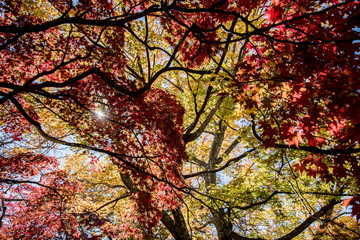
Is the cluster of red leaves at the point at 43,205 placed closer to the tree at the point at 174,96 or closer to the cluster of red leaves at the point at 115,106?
the tree at the point at 174,96

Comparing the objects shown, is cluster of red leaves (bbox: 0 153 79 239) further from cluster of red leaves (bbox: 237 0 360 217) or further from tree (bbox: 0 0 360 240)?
cluster of red leaves (bbox: 237 0 360 217)

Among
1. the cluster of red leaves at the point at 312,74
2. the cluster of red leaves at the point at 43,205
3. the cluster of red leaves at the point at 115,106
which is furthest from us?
the cluster of red leaves at the point at 43,205

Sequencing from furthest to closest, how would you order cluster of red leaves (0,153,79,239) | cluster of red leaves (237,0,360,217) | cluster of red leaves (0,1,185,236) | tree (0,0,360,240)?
cluster of red leaves (0,153,79,239), cluster of red leaves (0,1,185,236), tree (0,0,360,240), cluster of red leaves (237,0,360,217)

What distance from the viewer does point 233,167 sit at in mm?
10672

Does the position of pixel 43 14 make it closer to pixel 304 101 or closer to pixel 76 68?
pixel 76 68

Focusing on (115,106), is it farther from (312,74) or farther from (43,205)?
(43,205)

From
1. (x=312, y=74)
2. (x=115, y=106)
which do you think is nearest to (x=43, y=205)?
(x=115, y=106)

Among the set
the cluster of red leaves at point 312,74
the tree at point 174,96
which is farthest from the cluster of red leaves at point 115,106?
the cluster of red leaves at point 312,74

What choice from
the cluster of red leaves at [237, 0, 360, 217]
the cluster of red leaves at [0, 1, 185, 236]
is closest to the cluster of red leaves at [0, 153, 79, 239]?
the cluster of red leaves at [0, 1, 185, 236]

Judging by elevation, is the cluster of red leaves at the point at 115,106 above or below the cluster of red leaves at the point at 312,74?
above

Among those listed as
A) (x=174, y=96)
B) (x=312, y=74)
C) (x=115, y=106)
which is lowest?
(x=312, y=74)

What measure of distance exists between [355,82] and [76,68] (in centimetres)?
535

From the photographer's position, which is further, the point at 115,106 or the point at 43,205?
the point at 43,205

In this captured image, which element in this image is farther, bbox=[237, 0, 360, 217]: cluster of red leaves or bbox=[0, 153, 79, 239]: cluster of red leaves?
bbox=[0, 153, 79, 239]: cluster of red leaves
